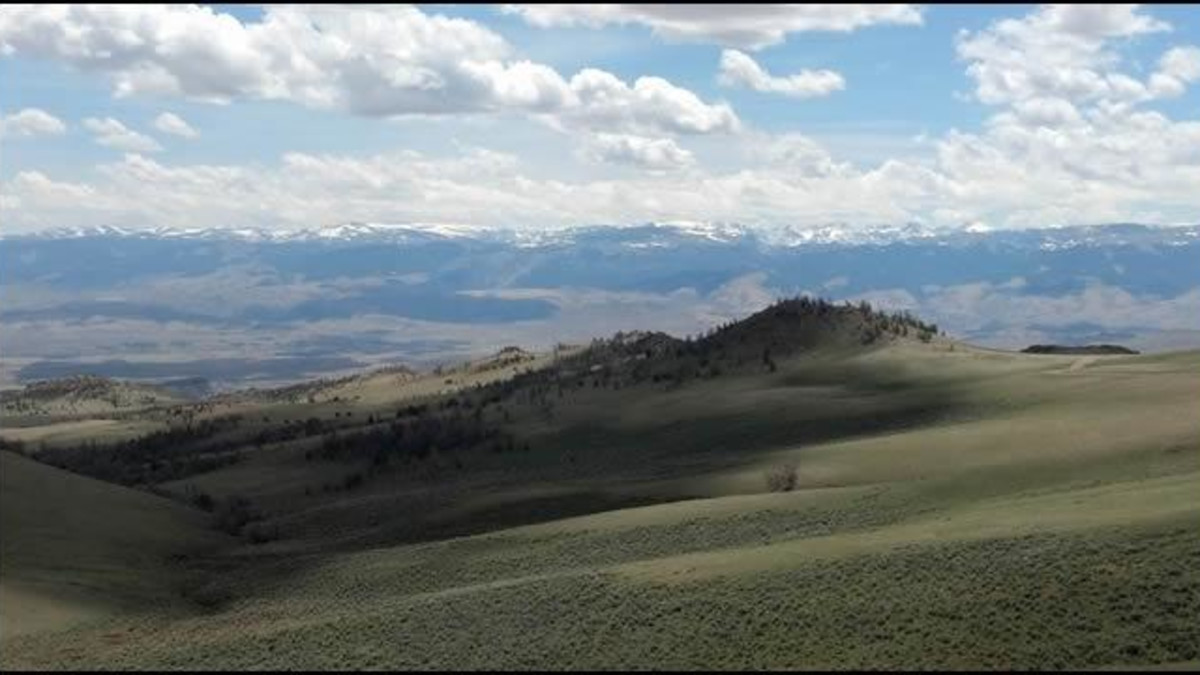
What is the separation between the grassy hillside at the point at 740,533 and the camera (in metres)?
37.2

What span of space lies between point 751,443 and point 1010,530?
46836mm

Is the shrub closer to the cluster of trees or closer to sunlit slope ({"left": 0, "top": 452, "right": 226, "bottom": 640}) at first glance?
sunlit slope ({"left": 0, "top": 452, "right": 226, "bottom": 640})

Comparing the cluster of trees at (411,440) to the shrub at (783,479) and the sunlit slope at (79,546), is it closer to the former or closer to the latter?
the sunlit slope at (79,546)

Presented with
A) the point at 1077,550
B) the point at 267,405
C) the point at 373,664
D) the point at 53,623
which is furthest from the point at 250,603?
the point at 267,405

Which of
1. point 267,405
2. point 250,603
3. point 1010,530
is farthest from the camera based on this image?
point 267,405

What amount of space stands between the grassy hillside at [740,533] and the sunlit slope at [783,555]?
0.48ft

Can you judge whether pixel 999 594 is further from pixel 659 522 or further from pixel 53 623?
pixel 53 623

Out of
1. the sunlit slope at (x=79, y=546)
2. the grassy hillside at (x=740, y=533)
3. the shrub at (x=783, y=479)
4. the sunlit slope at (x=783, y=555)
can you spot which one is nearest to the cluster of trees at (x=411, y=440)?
the grassy hillside at (x=740, y=533)

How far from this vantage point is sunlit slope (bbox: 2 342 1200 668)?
121 feet

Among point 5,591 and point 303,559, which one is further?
point 303,559

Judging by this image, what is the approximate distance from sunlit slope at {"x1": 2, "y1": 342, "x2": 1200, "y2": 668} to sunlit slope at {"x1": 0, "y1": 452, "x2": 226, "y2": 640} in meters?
3.05

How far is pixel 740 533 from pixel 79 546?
29.8 metres

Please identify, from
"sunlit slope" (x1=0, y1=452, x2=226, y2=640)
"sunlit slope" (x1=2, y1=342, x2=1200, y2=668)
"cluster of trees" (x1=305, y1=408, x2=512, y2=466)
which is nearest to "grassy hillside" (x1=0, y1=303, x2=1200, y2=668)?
"sunlit slope" (x1=2, y1=342, x2=1200, y2=668)

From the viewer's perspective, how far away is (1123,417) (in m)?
72.4
